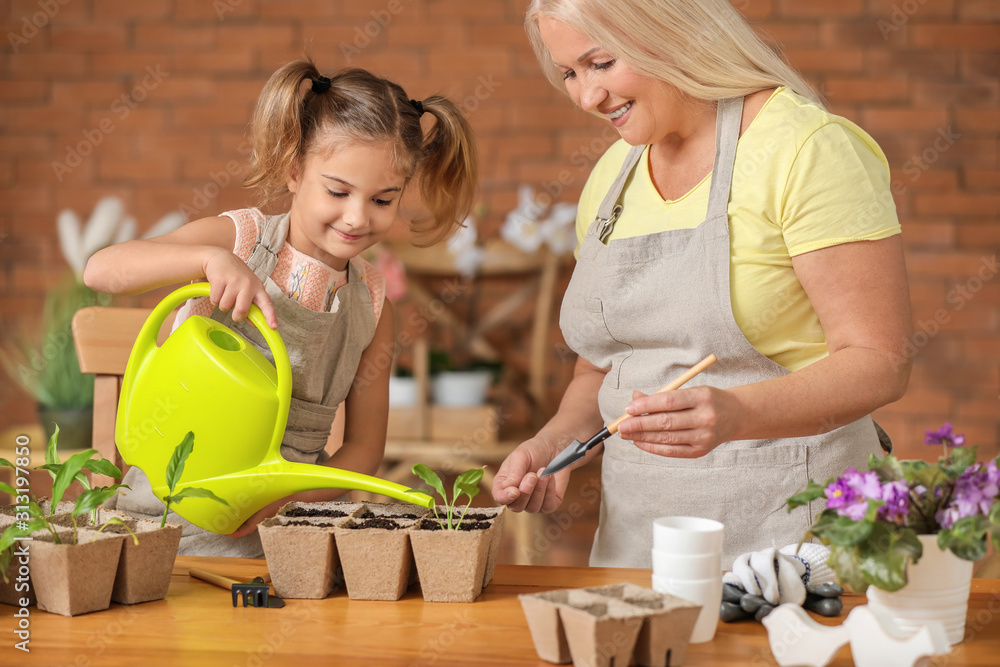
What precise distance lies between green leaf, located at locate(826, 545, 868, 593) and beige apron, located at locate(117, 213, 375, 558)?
75 cm

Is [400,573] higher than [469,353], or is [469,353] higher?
[469,353]

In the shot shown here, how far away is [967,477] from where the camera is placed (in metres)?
0.77

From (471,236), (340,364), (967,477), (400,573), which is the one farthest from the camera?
(471,236)

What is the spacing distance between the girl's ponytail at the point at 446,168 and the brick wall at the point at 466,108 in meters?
1.36

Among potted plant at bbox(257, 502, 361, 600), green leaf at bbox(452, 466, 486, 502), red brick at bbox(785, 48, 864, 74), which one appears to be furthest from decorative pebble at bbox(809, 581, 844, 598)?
red brick at bbox(785, 48, 864, 74)

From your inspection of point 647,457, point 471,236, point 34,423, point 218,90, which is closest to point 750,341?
point 647,457

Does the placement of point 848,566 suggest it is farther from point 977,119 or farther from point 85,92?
point 85,92

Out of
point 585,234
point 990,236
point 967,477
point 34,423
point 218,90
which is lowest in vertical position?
point 34,423

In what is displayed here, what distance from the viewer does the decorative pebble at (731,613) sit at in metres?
0.87

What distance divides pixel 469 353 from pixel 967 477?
209 centimetres

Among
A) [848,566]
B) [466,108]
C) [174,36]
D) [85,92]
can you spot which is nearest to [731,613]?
[848,566]

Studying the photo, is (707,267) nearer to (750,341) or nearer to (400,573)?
(750,341)

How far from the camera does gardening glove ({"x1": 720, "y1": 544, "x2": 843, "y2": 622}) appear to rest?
872 millimetres

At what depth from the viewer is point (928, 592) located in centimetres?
79
